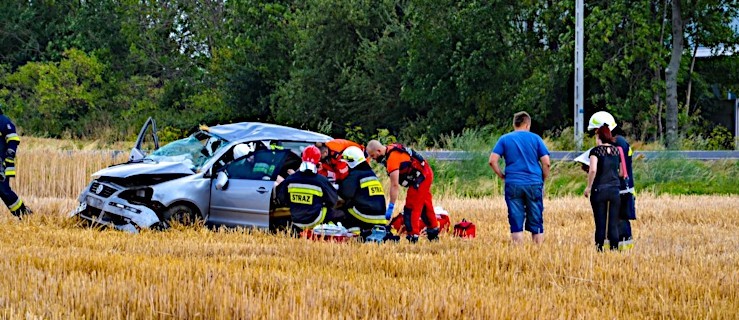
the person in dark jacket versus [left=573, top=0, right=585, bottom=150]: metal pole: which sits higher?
[left=573, top=0, right=585, bottom=150]: metal pole

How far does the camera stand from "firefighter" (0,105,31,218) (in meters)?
15.1

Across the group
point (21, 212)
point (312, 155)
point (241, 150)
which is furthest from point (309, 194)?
point (21, 212)

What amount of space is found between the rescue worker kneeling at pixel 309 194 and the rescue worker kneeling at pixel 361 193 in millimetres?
199

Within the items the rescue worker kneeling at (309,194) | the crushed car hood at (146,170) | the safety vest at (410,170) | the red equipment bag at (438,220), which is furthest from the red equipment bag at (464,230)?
the crushed car hood at (146,170)

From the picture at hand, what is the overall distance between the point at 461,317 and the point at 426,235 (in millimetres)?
5787

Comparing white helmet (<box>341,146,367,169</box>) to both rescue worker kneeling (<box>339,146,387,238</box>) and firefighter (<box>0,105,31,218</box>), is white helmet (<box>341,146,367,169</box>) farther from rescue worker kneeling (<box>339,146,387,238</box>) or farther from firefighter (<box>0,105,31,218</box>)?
firefighter (<box>0,105,31,218</box>)

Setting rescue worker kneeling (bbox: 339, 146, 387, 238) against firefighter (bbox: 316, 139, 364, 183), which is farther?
firefighter (bbox: 316, 139, 364, 183)

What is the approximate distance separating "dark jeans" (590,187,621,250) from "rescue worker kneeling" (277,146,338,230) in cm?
294

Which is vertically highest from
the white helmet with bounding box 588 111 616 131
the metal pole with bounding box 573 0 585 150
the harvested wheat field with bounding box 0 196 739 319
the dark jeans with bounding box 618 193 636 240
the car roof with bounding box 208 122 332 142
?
the metal pole with bounding box 573 0 585 150

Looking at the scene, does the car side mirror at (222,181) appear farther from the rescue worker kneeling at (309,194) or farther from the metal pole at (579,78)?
the metal pole at (579,78)

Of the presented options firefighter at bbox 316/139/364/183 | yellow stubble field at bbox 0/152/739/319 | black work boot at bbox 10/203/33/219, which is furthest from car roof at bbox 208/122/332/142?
black work boot at bbox 10/203/33/219

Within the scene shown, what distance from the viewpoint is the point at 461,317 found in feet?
24.1

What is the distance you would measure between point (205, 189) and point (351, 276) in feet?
16.8

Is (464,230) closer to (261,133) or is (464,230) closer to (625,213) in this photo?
(625,213)
